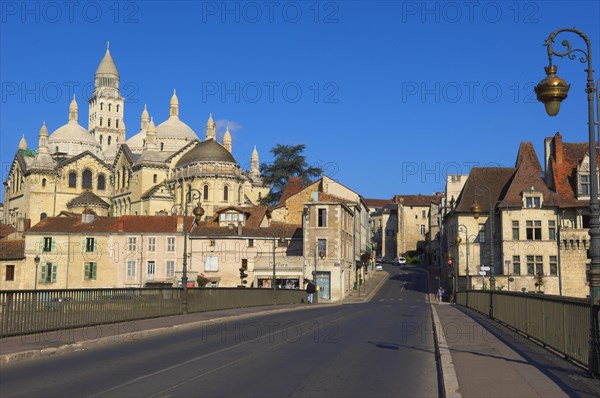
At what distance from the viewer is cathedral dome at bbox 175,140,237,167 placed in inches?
4250

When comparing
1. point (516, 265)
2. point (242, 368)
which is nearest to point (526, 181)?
point (516, 265)

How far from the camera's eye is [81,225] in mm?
73312

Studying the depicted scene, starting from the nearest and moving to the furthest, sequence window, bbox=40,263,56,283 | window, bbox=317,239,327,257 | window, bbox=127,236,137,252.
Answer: window, bbox=317,239,327,257 < window, bbox=40,263,56,283 < window, bbox=127,236,137,252

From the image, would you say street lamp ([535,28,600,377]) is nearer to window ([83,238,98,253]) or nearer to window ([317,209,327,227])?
window ([317,209,327,227])

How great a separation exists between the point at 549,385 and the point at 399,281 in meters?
80.4

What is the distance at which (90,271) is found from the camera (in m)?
70.8

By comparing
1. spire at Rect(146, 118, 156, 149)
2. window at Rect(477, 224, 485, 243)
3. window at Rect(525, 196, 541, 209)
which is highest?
spire at Rect(146, 118, 156, 149)

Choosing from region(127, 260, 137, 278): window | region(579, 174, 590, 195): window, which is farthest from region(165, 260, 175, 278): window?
region(579, 174, 590, 195): window

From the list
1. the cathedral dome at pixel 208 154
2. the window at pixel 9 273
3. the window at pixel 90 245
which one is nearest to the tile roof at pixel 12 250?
the window at pixel 9 273

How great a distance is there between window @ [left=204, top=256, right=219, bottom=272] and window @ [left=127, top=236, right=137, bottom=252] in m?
7.74

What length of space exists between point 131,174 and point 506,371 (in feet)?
373

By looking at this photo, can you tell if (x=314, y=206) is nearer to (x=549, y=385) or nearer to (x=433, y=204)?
(x=549, y=385)


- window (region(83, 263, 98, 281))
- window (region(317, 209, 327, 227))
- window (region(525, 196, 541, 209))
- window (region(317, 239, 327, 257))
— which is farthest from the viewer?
window (region(83, 263, 98, 281))

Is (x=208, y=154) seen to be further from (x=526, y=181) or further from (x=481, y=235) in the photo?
(x=526, y=181)
